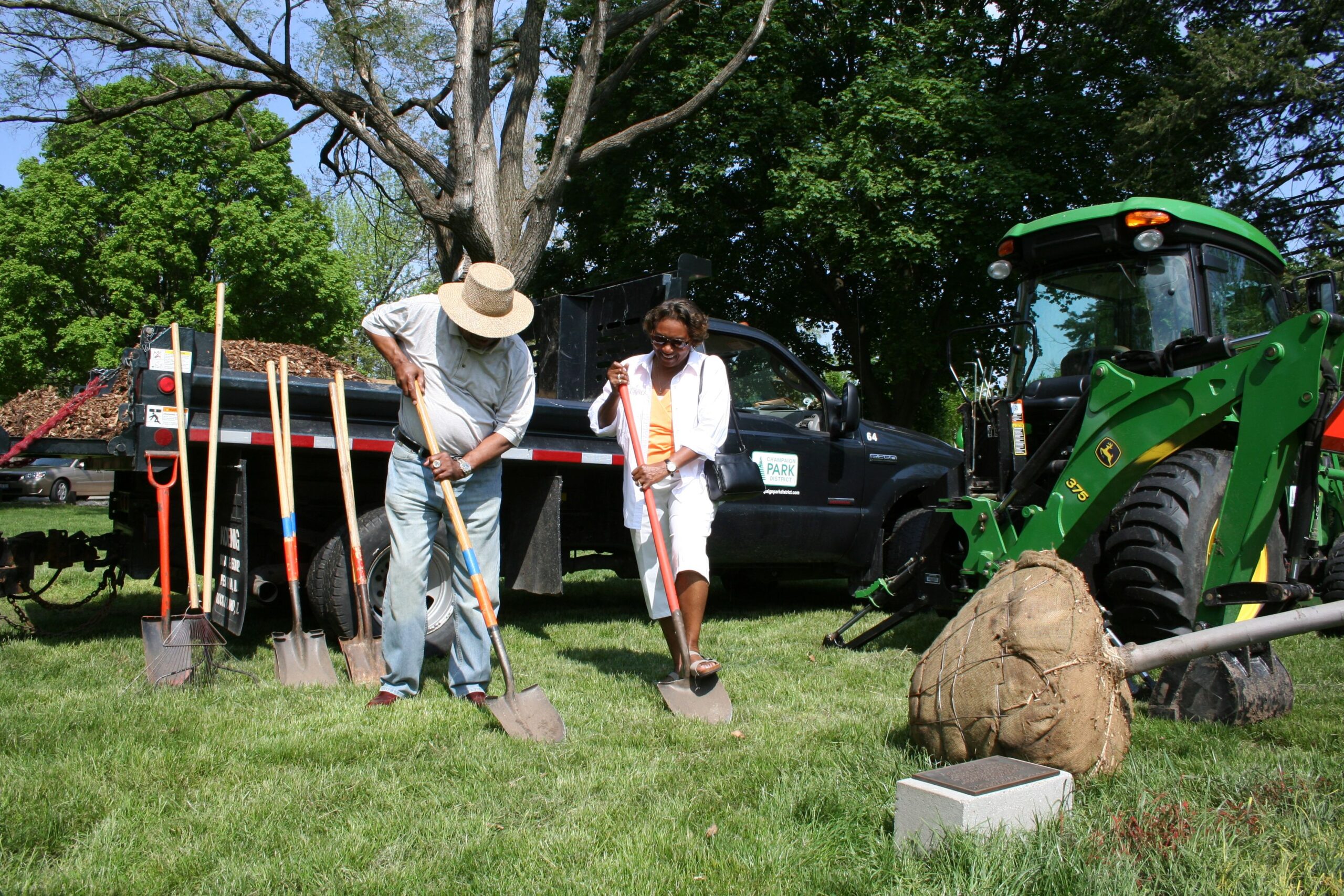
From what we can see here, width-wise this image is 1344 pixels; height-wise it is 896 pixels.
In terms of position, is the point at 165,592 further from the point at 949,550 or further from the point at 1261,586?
the point at 1261,586

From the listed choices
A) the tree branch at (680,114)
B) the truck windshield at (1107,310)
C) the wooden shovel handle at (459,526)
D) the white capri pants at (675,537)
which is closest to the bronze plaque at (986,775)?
the white capri pants at (675,537)

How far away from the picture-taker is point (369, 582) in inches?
230

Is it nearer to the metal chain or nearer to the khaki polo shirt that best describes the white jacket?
the khaki polo shirt

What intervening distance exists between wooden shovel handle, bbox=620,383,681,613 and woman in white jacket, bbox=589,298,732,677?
33 mm

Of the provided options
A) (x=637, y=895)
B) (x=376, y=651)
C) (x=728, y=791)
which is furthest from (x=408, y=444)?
(x=637, y=895)

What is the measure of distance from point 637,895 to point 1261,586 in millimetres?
2825

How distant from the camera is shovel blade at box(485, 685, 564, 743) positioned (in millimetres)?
3979

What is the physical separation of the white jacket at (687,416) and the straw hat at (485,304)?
69 cm

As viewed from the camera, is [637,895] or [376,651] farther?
[376,651]

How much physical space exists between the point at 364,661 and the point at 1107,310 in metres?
4.48

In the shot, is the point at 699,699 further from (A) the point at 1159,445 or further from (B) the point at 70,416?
(B) the point at 70,416

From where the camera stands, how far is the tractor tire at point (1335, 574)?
18.8ft

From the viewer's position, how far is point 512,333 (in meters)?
4.64

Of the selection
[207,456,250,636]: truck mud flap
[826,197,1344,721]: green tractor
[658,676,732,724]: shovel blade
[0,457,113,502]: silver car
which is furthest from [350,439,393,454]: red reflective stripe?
[0,457,113,502]: silver car
